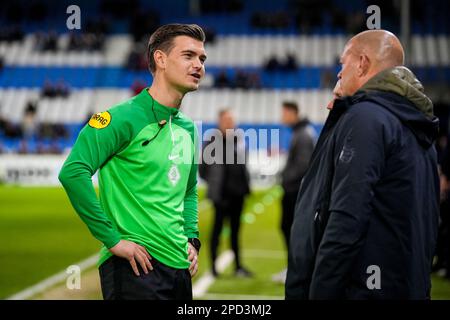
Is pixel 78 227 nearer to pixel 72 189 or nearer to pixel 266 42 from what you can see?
pixel 72 189

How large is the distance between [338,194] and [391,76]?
611 mm

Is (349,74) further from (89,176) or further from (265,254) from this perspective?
(265,254)

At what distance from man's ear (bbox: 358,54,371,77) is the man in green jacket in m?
0.81

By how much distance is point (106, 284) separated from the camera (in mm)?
3525

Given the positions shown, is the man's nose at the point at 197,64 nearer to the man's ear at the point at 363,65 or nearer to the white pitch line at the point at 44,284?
the man's ear at the point at 363,65

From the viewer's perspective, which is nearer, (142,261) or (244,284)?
(142,261)

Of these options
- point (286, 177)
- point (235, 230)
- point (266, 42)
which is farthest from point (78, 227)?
point (266, 42)

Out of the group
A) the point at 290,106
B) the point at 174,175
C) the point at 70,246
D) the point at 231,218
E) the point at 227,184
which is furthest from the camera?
the point at 70,246

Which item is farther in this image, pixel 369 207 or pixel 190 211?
pixel 190 211

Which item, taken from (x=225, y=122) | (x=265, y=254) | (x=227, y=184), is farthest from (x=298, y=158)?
(x=265, y=254)

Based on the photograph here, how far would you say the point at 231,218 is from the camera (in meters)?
9.75

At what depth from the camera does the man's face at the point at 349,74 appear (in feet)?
10.9

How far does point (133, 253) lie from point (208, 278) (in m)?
5.88

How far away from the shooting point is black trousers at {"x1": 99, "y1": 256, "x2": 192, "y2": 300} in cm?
345
